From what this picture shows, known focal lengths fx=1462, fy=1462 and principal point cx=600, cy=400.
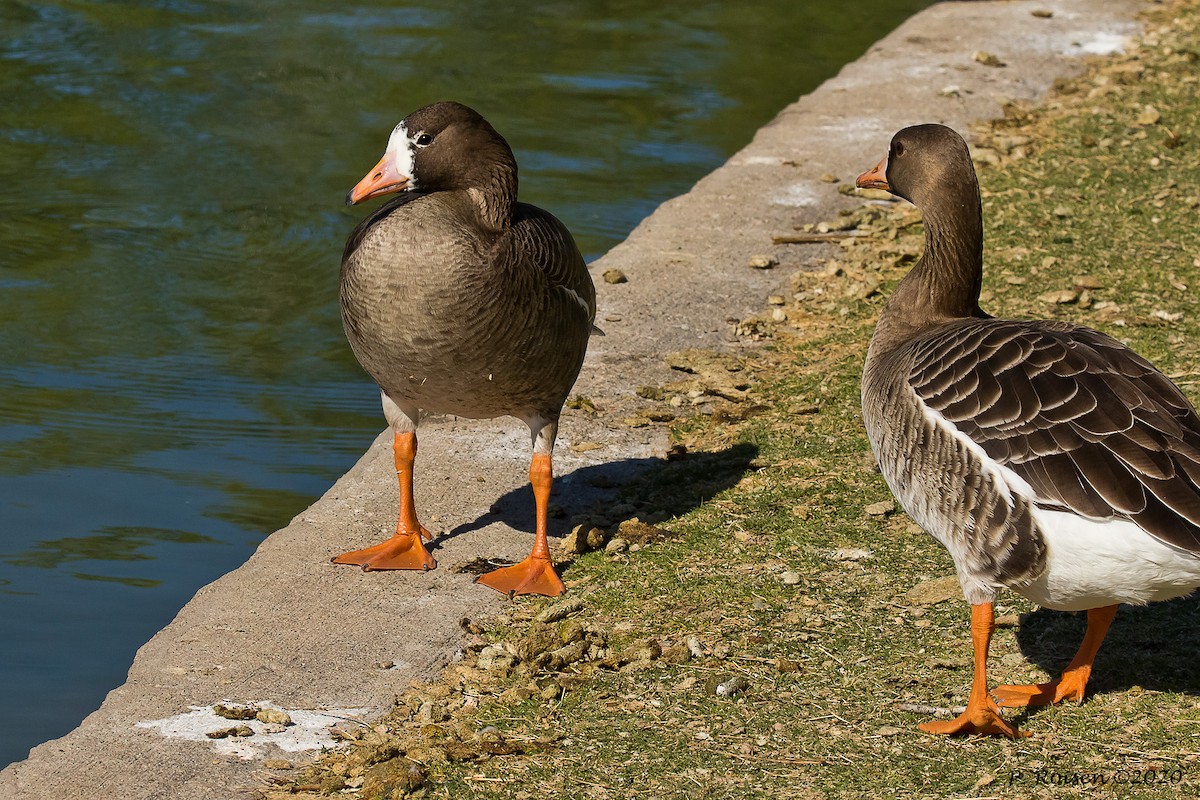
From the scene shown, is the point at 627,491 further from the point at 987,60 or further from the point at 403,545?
the point at 987,60

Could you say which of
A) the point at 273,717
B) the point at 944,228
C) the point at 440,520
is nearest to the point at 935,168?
the point at 944,228

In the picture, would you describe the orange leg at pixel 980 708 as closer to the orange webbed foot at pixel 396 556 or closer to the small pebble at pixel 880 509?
the small pebble at pixel 880 509

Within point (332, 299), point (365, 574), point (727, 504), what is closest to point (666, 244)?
point (332, 299)

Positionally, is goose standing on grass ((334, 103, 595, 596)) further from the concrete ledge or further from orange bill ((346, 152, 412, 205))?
the concrete ledge

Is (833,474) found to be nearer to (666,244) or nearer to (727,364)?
(727,364)

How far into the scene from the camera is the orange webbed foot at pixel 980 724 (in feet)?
14.9

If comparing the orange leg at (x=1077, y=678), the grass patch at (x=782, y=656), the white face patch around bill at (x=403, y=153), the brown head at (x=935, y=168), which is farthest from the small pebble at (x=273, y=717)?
the brown head at (x=935, y=168)

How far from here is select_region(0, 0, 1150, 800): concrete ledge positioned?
468cm

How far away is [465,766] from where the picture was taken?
4609 mm

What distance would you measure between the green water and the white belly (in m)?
3.75

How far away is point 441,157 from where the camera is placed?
221 inches

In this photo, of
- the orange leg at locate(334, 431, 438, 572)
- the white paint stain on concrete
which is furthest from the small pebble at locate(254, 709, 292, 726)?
the orange leg at locate(334, 431, 438, 572)

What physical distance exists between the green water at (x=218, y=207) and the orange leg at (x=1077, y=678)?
141 inches

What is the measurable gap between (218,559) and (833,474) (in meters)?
2.94
